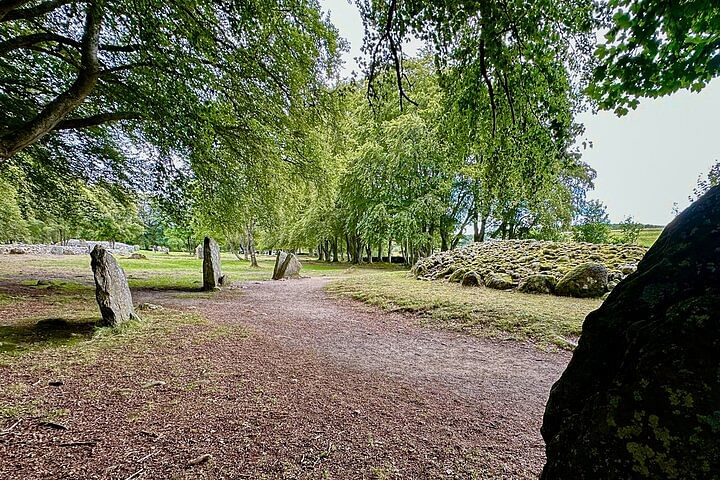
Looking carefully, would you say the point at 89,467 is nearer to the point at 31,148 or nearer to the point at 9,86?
the point at 9,86

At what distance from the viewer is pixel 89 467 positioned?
7.37 ft

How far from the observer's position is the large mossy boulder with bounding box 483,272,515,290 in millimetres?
9668

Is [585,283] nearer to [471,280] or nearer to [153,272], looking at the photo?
[471,280]

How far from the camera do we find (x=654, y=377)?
1.18 meters

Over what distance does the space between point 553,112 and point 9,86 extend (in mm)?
10403

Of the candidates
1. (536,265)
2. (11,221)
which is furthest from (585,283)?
(11,221)

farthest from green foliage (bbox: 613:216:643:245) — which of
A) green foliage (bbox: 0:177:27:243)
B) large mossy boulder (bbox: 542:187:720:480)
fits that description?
green foliage (bbox: 0:177:27:243)

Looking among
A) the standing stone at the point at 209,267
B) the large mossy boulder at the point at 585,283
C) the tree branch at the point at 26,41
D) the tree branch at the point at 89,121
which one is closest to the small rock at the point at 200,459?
the tree branch at the point at 89,121

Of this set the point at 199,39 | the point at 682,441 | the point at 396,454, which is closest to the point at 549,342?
the point at 396,454

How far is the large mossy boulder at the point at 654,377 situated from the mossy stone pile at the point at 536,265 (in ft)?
25.3

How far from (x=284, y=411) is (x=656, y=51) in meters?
4.31

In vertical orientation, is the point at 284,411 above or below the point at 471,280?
below

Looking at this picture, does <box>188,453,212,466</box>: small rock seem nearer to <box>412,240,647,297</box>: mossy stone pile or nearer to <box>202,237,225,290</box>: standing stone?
<box>412,240,647,297</box>: mossy stone pile

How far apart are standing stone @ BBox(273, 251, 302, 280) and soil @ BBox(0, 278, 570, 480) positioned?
10.0 metres
